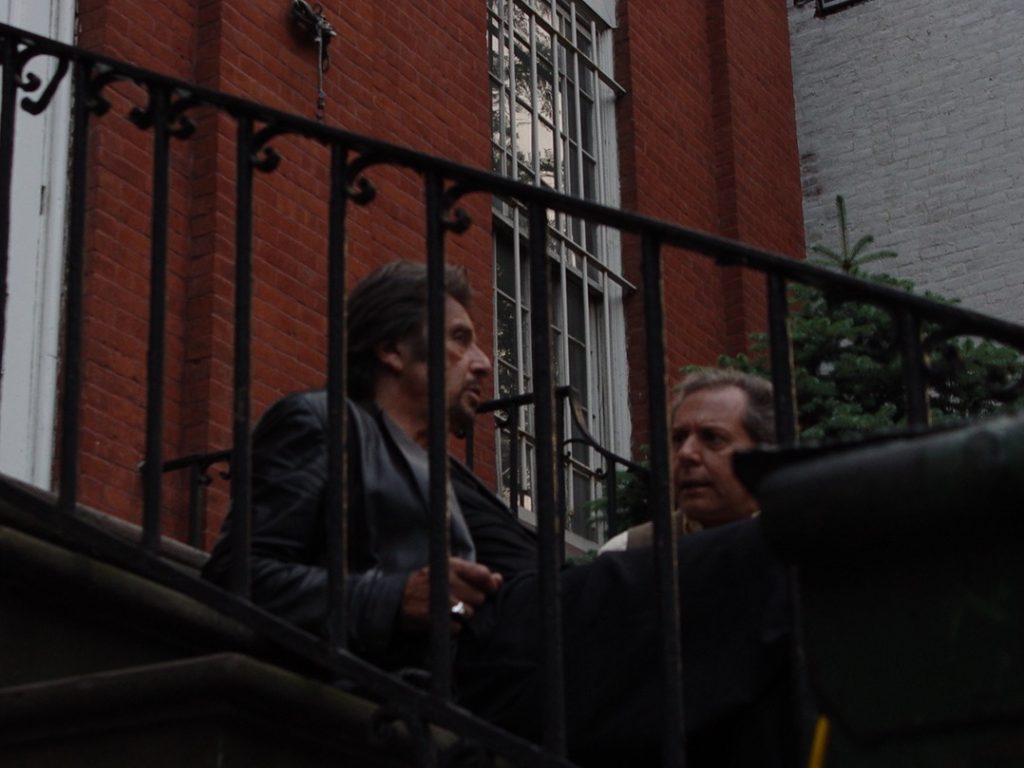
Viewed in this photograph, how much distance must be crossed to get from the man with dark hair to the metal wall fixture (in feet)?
14.8

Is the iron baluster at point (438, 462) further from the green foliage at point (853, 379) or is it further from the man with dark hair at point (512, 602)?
the green foliage at point (853, 379)

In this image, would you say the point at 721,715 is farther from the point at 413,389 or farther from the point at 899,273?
the point at 899,273

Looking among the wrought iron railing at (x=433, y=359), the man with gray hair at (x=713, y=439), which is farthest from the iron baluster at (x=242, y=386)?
the man with gray hair at (x=713, y=439)

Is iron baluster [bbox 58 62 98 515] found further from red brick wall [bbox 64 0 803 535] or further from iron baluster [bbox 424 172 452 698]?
red brick wall [bbox 64 0 803 535]

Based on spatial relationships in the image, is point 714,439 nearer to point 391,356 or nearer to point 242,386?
point 391,356

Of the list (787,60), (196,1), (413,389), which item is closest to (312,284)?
(196,1)

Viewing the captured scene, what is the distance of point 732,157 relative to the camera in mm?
12211

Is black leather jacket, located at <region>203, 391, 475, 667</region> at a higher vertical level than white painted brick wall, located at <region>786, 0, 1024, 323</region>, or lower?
lower

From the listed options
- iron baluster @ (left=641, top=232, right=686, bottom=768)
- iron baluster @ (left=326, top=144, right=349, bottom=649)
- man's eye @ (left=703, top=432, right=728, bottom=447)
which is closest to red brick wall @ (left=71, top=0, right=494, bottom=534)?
man's eye @ (left=703, top=432, right=728, bottom=447)

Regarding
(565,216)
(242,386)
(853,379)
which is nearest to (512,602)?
(242,386)

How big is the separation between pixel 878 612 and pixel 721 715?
86 centimetres

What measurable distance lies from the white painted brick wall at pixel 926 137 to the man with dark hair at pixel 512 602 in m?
9.35

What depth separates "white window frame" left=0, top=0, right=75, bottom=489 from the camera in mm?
6719

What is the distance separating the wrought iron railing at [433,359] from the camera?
123 inches
